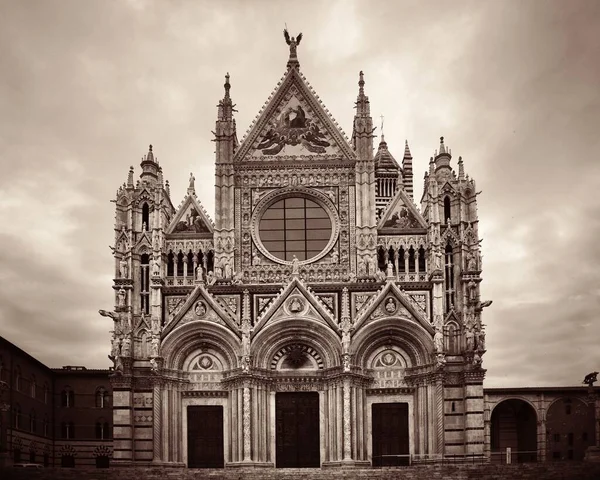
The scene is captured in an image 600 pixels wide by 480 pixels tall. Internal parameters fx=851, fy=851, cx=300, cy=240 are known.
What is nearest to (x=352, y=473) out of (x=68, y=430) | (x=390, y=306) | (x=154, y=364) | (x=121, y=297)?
(x=390, y=306)

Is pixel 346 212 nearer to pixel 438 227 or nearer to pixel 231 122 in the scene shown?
pixel 438 227

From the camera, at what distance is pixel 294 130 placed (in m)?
46.1

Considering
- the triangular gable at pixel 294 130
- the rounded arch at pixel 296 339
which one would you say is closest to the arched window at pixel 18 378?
the rounded arch at pixel 296 339

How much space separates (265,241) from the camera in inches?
1777

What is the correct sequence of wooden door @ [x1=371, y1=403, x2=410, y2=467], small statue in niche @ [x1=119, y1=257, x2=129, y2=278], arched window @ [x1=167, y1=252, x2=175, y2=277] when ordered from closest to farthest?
wooden door @ [x1=371, y1=403, x2=410, y2=467]
small statue in niche @ [x1=119, y1=257, x2=129, y2=278]
arched window @ [x1=167, y1=252, x2=175, y2=277]

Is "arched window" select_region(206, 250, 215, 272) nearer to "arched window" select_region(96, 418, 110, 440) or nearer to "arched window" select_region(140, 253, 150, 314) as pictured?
"arched window" select_region(140, 253, 150, 314)

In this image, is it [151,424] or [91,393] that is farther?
[91,393]

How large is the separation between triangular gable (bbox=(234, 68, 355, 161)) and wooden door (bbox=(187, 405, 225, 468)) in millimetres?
13413

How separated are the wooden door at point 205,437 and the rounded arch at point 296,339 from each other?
357 cm

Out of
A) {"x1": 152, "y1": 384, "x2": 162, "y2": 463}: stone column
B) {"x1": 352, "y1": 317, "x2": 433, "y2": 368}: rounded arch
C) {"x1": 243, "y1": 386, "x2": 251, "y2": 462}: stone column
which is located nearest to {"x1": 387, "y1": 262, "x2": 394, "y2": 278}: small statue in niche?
{"x1": 352, "y1": 317, "x2": 433, "y2": 368}: rounded arch

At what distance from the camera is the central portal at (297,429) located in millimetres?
42344

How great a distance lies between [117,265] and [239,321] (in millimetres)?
7022

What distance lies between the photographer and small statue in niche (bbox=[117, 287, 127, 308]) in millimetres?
43031

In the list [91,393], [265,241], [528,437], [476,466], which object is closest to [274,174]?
[265,241]
